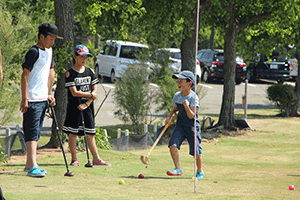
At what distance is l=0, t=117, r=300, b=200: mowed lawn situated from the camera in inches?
218

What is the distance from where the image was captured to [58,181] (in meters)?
6.07

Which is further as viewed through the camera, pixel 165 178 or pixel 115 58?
pixel 115 58

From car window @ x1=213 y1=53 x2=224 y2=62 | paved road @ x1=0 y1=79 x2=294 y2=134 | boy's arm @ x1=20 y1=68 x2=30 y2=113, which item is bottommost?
paved road @ x1=0 y1=79 x2=294 y2=134

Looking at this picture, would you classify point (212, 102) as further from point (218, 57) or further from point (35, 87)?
point (35, 87)

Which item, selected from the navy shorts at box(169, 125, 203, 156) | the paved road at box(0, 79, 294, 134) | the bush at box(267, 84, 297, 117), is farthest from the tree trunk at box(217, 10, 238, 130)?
the navy shorts at box(169, 125, 203, 156)

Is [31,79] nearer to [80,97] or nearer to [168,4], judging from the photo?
[80,97]

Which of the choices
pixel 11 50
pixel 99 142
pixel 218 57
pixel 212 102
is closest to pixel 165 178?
pixel 99 142

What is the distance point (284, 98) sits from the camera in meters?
16.2

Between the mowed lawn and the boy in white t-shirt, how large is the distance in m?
0.36

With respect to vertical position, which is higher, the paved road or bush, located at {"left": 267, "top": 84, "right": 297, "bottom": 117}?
bush, located at {"left": 267, "top": 84, "right": 297, "bottom": 117}

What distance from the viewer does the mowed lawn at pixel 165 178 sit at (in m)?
5.54

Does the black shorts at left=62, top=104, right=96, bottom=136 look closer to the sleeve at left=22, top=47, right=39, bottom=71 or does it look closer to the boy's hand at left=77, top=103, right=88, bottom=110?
the boy's hand at left=77, top=103, right=88, bottom=110

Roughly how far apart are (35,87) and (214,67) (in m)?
20.0

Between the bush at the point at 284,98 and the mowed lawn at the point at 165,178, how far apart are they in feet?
19.5
